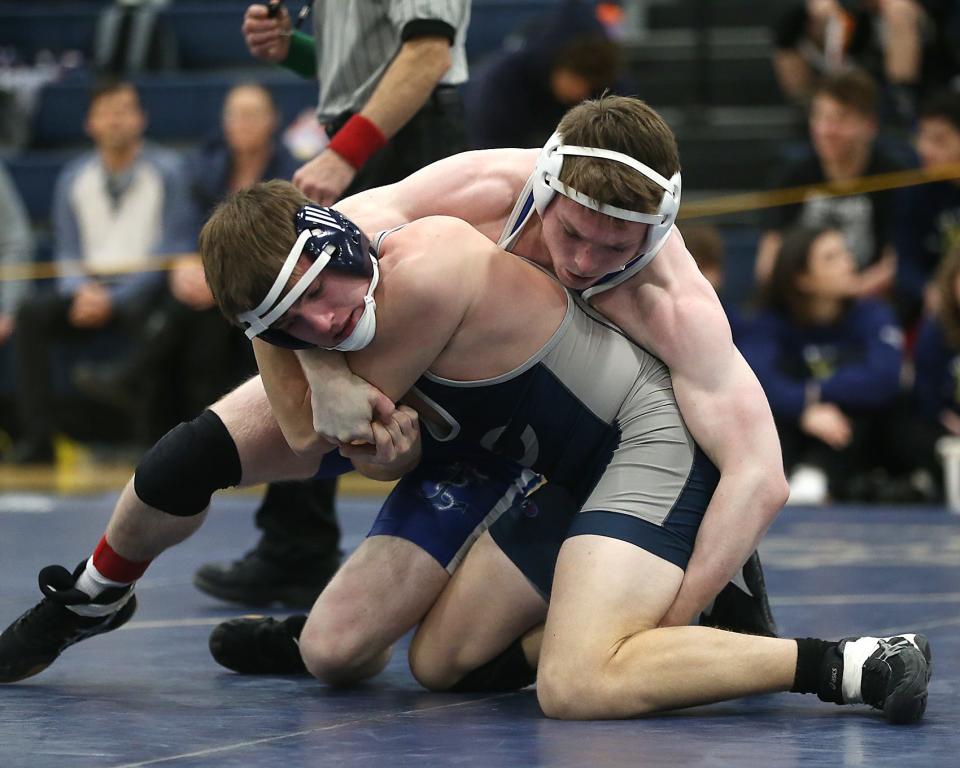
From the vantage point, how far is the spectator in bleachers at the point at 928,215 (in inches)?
268

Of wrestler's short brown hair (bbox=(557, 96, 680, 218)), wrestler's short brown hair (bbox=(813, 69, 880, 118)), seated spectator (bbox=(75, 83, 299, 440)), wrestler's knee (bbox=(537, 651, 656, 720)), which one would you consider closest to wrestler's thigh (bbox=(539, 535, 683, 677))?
wrestler's knee (bbox=(537, 651, 656, 720))

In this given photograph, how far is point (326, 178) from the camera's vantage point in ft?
12.3

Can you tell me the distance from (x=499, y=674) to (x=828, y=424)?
3.45 meters

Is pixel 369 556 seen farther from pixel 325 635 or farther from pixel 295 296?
pixel 295 296

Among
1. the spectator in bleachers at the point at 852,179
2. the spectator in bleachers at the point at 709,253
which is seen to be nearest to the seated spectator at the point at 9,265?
the spectator in bleachers at the point at 709,253

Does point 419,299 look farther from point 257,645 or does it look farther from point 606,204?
point 257,645

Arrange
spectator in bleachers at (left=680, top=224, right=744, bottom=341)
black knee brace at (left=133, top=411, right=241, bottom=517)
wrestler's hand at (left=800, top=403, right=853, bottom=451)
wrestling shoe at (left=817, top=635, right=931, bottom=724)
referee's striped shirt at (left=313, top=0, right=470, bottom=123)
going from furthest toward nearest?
spectator in bleachers at (left=680, top=224, right=744, bottom=341) → wrestler's hand at (left=800, top=403, right=853, bottom=451) → referee's striped shirt at (left=313, top=0, right=470, bottom=123) → black knee brace at (left=133, top=411, right=241, bottom=517) → wrestling shoe at (left=817, top=635, right=931, bottom=724)

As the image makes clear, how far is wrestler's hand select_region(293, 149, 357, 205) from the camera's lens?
12.2 ft

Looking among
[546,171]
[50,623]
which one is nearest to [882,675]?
[546,171]

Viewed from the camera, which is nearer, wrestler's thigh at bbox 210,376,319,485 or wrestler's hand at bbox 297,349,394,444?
wrestler's hand at bbox 297,349,394,444

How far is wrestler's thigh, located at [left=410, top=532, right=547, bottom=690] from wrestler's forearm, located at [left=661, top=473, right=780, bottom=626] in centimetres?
31

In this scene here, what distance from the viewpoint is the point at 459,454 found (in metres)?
3.18

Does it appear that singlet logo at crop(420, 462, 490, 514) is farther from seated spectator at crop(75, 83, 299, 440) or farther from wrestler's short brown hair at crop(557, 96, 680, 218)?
seated spectator at crop(75, 83, 299, 440)

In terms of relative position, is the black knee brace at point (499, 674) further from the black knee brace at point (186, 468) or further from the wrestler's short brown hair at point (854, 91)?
the wrestler's short brown hair at point (854, 91)
